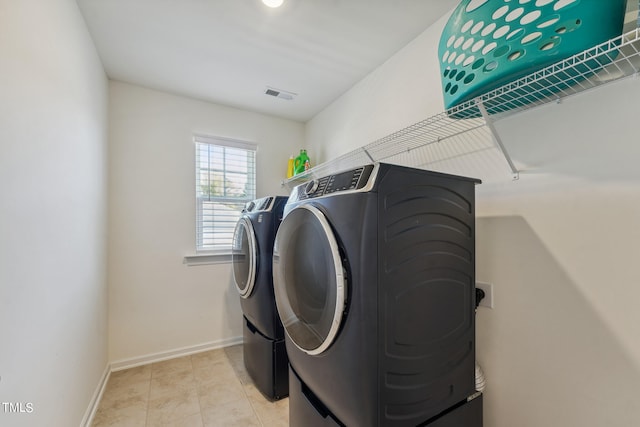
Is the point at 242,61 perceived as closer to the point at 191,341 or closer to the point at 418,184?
the point at 418,184

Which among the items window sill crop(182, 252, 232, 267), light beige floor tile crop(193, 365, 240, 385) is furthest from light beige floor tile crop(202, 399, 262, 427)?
window sill crop(182, 252, 232, 267)

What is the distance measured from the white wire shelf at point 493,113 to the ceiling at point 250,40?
0.69m

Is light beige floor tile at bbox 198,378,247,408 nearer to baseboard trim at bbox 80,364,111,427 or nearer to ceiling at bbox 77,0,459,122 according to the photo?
baseboard trim at bbox 80,364,111,427

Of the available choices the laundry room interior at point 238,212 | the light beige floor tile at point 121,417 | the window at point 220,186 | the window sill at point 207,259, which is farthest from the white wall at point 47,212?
the window at point 220,186

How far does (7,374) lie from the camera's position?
836 mm

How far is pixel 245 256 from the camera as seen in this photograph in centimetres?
205

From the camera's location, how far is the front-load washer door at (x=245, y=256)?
1.90 metres

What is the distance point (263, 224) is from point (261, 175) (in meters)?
1.22

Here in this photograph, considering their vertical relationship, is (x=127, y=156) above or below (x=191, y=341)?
above

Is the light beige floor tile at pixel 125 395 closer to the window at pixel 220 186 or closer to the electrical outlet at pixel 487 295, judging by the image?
the window at pixel 220 186

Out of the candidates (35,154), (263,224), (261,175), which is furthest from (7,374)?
(261,175)

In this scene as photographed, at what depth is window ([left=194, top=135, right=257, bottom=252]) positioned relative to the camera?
2.65 meters

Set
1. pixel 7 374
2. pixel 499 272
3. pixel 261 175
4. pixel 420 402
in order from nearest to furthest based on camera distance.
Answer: pixel 7 374 → pixel 420 402 → pixel 499 272 → pixel 261 175

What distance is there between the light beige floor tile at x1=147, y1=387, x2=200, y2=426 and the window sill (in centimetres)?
107
